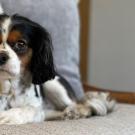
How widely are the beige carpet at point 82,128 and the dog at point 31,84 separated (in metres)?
0.14

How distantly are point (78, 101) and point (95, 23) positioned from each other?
3.79 ft

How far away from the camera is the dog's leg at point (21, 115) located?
1.40 metres

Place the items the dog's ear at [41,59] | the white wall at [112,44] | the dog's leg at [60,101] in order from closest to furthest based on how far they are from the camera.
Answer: the dog's ear at [41,59] < the dog's leg at [60,101] < the white wall at [112,44]

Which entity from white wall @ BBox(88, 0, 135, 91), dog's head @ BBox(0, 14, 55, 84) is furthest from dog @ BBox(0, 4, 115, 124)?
white wall @ BBox(88, 0, 135, 91)

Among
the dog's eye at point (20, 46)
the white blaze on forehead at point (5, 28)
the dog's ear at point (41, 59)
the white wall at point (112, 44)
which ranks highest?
the white blaze on forehead at point (5, 28)

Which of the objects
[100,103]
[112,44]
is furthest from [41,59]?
[112,44]

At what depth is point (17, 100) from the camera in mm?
1556

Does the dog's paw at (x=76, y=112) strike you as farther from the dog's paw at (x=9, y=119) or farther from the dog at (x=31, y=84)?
the dog's paw at (x=9, y=119)

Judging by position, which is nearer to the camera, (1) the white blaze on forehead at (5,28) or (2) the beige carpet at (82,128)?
(2) the beige carpet at (82,128)

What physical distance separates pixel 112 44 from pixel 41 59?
1.41 m

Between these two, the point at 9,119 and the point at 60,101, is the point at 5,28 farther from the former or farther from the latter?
the point at 60,101

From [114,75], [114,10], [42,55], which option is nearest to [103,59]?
[114,75]

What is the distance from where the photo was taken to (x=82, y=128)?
131 centimetres

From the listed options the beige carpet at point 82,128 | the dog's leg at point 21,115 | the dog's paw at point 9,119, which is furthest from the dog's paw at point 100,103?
the dog's paw at point 9,119
